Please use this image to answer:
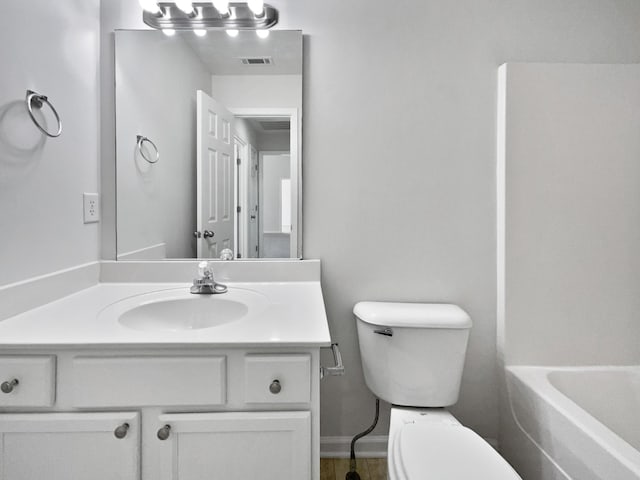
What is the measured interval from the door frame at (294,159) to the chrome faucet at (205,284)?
0.34m

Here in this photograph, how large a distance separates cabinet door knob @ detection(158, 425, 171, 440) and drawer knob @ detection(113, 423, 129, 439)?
8 centimetres

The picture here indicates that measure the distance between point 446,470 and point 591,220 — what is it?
1.18 m

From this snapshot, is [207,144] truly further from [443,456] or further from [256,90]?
[443,456]

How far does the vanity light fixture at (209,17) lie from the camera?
1.67 metres

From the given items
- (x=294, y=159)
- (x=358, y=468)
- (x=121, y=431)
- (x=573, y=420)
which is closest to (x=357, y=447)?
(x=358, y=468)

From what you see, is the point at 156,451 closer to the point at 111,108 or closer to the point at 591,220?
the point at 111,108

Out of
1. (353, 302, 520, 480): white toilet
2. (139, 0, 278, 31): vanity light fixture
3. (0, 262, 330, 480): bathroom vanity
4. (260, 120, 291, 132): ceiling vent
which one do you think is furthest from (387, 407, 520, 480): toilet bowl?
(139, 0, 278, 31): vanity light fixture

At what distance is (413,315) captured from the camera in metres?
1.58

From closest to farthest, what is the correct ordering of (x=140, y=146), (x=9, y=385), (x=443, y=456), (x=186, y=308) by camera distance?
1. (x=9, y=385)
2. (x=443, y=456)
3. (x=186, y=308)
4. (x=140, y=146)

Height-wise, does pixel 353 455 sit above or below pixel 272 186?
below

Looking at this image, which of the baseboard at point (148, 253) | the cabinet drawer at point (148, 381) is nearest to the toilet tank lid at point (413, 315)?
the cabinet drawer at point (148, 381)

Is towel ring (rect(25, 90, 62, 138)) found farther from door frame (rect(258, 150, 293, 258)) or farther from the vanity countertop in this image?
door frame (rect(258, 150, 293, 258))

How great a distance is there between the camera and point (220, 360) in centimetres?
106

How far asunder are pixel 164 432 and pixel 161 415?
0.04 meters
